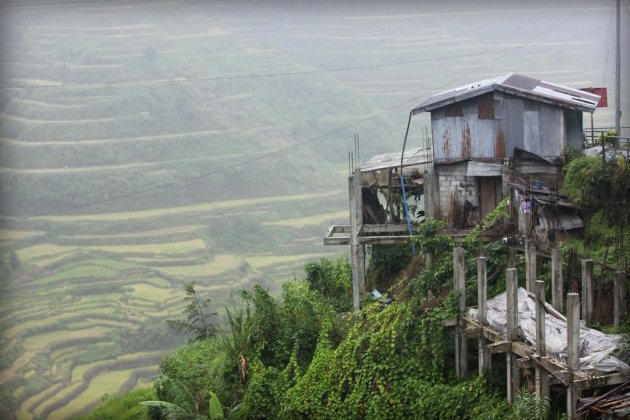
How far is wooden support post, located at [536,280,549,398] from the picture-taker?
28.4 feet

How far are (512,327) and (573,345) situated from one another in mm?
1299

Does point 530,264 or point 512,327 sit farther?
point 530,264

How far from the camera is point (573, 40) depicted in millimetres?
51312

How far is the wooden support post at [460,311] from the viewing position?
1059cm

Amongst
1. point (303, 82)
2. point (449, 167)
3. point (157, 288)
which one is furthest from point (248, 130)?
point (449, 167)

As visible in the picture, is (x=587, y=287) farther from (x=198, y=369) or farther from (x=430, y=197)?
(x=198, y=369)

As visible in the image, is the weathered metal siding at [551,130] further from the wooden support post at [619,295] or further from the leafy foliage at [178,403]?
the leafy foliage at [178,403]

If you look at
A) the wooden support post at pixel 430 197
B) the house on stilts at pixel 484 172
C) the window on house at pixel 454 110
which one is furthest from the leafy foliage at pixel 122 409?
the window on house at pixel 454 110

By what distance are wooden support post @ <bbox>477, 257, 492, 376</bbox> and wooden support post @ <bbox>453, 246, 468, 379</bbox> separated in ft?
1.74

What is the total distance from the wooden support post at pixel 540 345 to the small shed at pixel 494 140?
4.62 metres

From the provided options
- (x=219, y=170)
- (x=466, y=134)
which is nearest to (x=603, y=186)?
(x=466, y=134)

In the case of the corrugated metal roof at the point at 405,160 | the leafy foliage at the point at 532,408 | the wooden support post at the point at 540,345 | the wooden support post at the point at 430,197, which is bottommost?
the leafy foliage at the point at 532,408

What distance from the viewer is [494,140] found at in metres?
13.7

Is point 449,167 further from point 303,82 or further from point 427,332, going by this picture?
point 303,82
